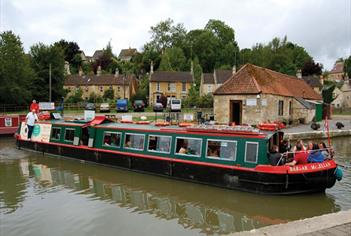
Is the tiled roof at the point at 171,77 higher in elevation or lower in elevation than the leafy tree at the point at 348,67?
lower

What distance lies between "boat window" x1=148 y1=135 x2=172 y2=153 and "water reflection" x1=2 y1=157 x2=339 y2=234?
1105 mm

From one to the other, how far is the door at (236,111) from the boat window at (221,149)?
13796 millimetres

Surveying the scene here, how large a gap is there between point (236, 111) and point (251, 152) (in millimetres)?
15068

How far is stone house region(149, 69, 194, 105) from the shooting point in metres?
58.7

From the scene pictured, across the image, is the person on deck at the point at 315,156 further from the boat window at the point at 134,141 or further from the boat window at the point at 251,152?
the boat window at the point at 134,141

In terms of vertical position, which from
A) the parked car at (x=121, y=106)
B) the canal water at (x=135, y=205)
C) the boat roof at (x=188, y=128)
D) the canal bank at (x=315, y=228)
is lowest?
the canal water at (x=135, y=205)

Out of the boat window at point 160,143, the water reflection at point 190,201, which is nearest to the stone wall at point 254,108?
the boat window at point 160,143

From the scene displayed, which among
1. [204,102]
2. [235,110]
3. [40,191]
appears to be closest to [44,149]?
[40,191]

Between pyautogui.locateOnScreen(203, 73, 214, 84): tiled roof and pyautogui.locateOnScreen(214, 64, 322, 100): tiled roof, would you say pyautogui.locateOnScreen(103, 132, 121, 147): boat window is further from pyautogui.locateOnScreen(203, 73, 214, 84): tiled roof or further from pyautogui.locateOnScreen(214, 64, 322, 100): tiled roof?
pyautogui.locateOnScreen(203, 73, 214, 84): tiled roof

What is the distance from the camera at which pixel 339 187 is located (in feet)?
38.6

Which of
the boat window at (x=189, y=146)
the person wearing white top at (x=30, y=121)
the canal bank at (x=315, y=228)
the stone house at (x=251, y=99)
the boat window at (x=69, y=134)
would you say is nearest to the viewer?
the canal bank at (x=315, y=228)

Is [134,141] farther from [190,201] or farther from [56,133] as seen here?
[56,133]

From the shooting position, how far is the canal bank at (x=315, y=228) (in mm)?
5832

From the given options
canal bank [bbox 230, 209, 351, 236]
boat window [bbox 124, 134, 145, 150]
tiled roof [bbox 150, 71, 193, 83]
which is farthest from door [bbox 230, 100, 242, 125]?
tiled roof [bbox 150, 71, 193, 83]
